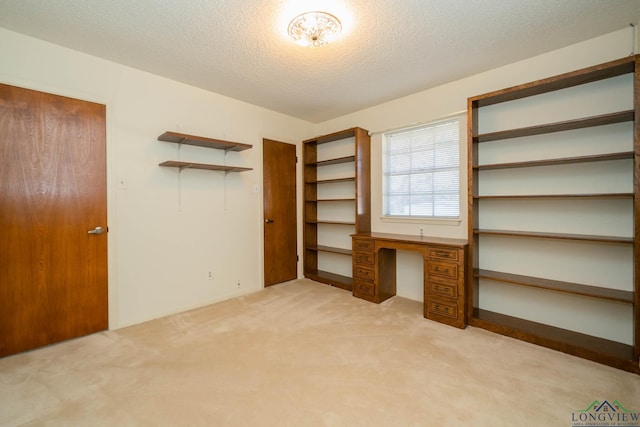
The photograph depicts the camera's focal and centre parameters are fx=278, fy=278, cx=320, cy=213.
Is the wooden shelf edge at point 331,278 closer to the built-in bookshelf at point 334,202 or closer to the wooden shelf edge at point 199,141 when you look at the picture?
the built-in bookshelf at point 334,202

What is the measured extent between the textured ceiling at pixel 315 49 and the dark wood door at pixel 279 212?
1201 mm

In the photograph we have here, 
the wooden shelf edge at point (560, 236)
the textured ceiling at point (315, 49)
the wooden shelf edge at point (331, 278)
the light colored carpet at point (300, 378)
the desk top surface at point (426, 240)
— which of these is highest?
the textured ceiling at point (315, 49)

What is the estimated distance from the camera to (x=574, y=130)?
245 cm

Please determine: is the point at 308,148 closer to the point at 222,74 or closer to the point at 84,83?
the point at 222,74

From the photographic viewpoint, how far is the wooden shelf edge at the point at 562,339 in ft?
6.73

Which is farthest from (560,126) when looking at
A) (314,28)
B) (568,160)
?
(314,28)

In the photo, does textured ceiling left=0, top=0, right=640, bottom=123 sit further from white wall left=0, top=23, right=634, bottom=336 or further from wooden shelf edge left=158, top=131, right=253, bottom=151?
wooden shelf edge left=158, top=131, right=253, bottom=151

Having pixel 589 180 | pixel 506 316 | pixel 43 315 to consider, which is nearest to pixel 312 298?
pixel 506 316

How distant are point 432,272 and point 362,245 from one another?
36.7 inches

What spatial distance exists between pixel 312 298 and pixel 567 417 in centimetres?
251

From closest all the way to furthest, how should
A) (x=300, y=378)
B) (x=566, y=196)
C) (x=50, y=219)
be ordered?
(x=300, y=378) → (x=566, y=196) → (x=50, y=219)

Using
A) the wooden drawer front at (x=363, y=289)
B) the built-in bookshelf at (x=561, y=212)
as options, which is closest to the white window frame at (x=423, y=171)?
the built-in bookshelf at (x=561, y=212)

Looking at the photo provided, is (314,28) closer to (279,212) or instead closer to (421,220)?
(421,220)

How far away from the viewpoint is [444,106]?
10.6 feet
